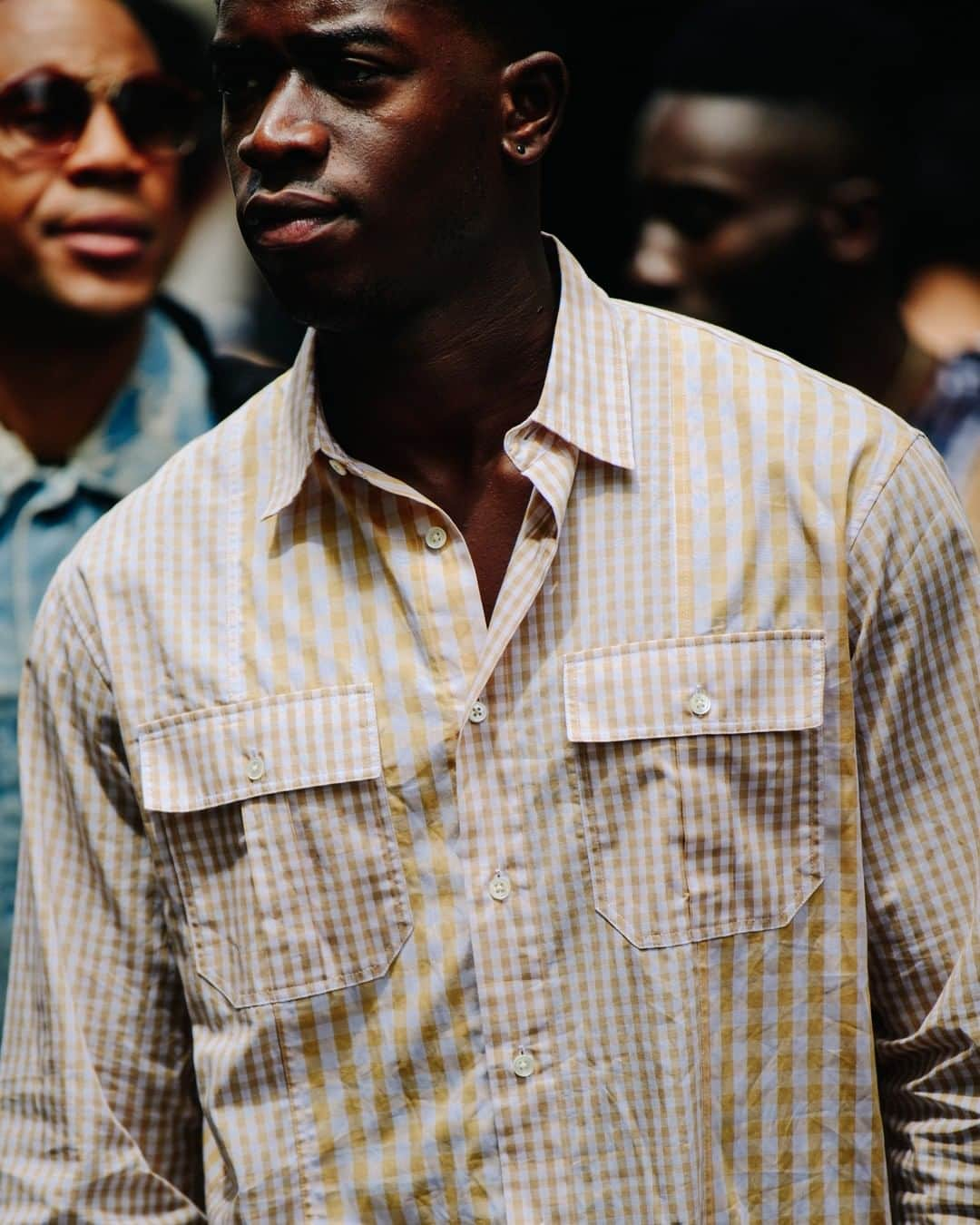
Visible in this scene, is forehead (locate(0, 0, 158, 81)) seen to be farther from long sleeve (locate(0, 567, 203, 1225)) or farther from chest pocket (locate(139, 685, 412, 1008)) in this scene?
chest pocket (locate(139, 685, 412, 1008))

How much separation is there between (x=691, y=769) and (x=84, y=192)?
4.90 ft

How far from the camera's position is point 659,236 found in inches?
123

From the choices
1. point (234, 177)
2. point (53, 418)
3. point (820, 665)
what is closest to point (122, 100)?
point (53, 418)

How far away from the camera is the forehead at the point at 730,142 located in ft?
10.0

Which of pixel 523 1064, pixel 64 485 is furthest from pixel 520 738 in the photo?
pixel 64 485

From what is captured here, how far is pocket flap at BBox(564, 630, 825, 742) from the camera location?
206 centimetres

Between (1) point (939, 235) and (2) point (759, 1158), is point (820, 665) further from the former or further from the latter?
(1) point (939, 235)

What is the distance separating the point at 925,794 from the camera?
2119mm

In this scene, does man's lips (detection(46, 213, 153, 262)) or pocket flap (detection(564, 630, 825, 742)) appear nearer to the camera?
pocket flap (detection(564, 630, 825, 742))

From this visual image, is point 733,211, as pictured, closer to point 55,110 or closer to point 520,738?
point 55,110

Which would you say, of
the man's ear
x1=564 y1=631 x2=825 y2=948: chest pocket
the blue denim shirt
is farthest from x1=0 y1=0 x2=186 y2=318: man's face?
x1=564 y1=631 x2=825 y2=948: chest pocket

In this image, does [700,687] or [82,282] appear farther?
[82,282]

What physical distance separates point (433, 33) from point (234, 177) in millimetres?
293

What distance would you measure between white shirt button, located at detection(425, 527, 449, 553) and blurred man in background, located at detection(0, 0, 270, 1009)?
96cm
